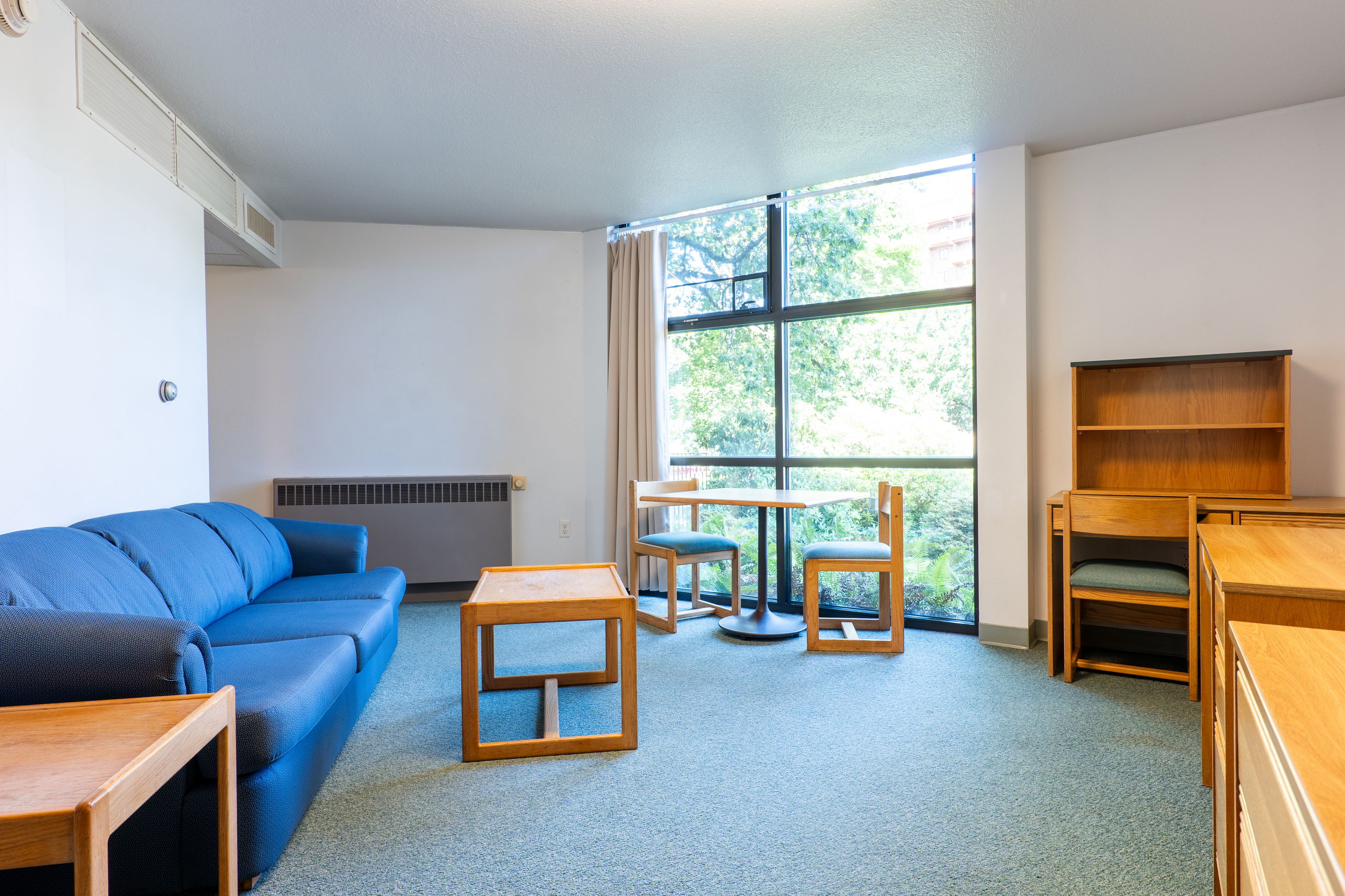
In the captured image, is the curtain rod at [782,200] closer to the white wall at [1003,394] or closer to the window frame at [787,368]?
the window frame at [787,368]

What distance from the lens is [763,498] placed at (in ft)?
12.2

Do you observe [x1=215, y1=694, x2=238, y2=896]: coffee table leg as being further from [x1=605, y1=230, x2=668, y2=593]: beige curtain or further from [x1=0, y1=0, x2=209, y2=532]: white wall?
[x1=605, y1=230, x2=668, y2=593]: beige curtain

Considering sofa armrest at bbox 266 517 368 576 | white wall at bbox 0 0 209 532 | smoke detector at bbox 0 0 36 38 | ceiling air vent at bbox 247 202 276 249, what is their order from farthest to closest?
ceiling air vent at bbox 247 202 276 249
sofa armrest at bbox 266 517 368 576
white wall at bbox 0 0 209 532
smoke detector at bbox 0 0 36 38

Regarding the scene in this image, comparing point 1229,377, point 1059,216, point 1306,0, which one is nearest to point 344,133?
point 1059,216

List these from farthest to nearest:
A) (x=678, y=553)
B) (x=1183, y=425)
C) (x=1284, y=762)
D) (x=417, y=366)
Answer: (x=417, y=366) → (x=678, y=553) → (x=1183, y=425) → (x=1284, y=762)

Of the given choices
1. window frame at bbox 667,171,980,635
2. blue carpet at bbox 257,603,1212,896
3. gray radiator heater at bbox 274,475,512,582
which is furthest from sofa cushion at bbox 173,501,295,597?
window frame at bbox 667,171,980,635

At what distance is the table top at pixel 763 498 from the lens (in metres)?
3.56

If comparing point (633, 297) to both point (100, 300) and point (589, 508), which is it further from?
point (100, 300)

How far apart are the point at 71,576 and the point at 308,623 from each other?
2.25 ft

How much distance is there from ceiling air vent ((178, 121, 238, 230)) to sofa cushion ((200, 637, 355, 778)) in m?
2.23

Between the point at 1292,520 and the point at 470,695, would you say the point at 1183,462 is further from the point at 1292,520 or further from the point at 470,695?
the point at 470,695

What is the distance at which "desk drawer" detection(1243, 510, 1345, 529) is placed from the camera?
8.69 feet

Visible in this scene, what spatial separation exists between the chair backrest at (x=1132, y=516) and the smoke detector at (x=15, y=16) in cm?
365

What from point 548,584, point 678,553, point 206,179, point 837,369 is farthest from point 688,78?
point 206,179
